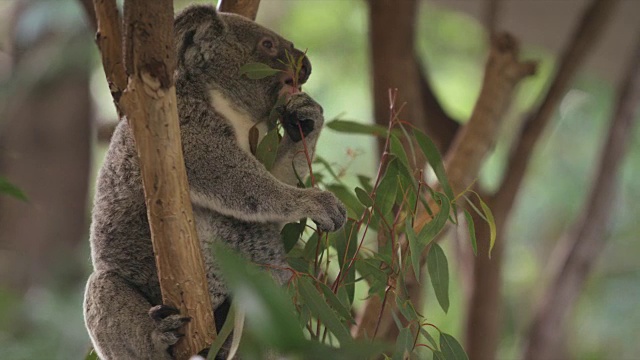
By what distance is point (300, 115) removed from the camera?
214cm

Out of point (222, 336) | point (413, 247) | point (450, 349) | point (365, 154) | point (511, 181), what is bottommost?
point (365, 154)

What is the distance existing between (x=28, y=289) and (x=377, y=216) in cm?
379

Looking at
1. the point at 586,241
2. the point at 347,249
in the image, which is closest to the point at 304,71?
the point at 347,249

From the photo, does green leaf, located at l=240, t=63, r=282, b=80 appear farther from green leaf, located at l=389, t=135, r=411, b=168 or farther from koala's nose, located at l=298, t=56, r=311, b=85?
green leaf, located at l=389, t=135, r=411, b=168

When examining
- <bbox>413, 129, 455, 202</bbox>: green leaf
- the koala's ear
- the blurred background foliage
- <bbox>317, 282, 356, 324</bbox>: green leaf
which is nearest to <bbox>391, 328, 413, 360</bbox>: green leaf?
<bbox>317, 282, 356, 324</bbox>: green leaf

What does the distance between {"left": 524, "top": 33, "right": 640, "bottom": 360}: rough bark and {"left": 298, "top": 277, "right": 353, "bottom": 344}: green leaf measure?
2.72 m

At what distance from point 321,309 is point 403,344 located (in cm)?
22

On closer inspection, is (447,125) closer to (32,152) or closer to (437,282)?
(437,282)

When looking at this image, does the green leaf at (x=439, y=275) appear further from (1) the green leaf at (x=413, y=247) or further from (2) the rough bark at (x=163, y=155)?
(2) the rough bark at (x=163, y=155)

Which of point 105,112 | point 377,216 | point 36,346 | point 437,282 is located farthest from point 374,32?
point 105,112

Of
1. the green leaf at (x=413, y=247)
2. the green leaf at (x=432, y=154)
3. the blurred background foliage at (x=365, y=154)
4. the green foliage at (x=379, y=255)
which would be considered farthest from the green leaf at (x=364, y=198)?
the blurred background foliage at (x=365, y=154)

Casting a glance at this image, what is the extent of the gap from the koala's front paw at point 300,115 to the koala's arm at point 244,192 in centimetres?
18

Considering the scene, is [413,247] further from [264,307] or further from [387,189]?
[264,307]

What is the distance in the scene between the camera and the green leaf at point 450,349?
192 centimetres
